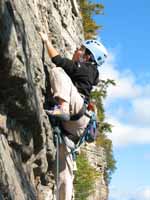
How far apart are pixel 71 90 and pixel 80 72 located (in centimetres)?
53

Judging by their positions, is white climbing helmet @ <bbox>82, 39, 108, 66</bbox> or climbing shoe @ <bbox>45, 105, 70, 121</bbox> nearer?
climbing shoe @ <bbox>45, 105, 70, 121</bbox>

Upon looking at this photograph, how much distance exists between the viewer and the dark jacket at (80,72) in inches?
346

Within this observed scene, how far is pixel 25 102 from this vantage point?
719 centimetres

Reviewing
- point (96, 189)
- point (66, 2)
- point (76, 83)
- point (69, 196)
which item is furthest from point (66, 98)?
point (96, 189)

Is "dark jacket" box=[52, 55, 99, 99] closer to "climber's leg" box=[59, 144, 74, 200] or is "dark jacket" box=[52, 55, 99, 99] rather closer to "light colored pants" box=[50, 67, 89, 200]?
"light colored pants" box=[50, 67, 89, 200]

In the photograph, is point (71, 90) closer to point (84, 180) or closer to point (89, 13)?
point (84, 180)

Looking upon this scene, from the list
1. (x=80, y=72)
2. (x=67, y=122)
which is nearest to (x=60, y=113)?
(x=67, y=122)

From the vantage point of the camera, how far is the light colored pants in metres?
8.44

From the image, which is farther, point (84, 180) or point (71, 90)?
point (84, 180)

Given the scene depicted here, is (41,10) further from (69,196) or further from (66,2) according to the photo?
(69,196)

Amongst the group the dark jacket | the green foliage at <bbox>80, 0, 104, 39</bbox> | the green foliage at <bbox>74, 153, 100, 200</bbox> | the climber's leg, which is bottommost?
the climber's leg

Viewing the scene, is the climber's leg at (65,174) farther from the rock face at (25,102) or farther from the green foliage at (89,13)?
the green foliage at (89,13)

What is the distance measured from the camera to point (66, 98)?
839 cm

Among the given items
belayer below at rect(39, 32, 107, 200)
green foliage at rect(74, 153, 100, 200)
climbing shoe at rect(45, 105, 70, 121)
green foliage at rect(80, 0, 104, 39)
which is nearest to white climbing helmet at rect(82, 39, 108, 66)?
belayer below at rect(39, 32, 107, 200)
